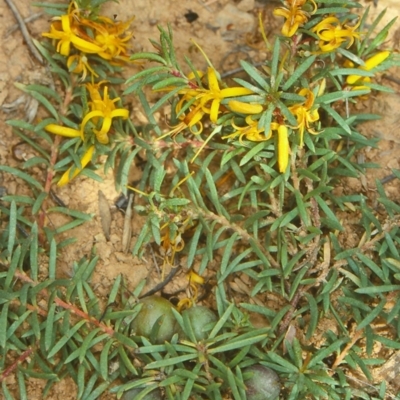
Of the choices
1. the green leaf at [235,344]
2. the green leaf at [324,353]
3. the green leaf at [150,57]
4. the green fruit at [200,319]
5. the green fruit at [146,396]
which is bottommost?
the green fruit at [146,396]

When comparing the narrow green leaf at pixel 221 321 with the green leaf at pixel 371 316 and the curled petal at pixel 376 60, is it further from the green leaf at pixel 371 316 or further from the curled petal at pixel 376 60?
the curled petal at pixel 376 60

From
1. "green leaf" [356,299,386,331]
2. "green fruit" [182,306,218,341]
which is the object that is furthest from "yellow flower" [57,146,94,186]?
"green leaf" [356,299,386,331]

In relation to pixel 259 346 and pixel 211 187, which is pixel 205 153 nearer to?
pixel 211 187

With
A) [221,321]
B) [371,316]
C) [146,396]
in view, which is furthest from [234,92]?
[146,396]

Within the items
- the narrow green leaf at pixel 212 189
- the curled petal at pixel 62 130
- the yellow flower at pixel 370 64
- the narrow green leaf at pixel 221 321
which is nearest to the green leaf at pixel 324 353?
the narrow green leaf at pixel 221 321

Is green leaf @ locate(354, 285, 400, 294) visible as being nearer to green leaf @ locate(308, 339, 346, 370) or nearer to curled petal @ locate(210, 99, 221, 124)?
green leaf @ locate(308, 339, 346, 370)
